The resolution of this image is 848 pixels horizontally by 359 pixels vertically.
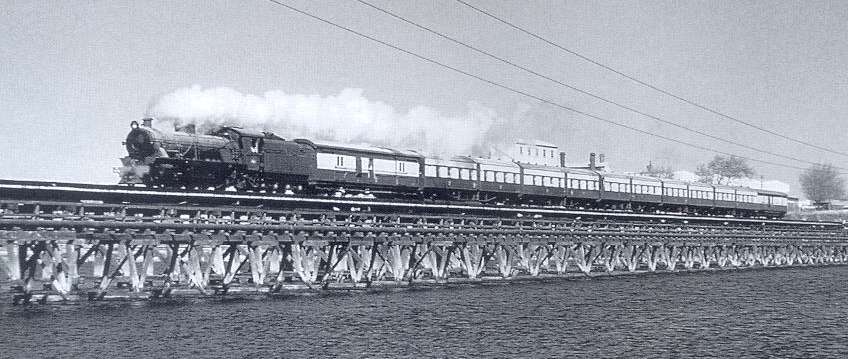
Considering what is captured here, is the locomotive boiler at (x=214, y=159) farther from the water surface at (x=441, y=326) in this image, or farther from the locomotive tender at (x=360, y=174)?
the water surface at (x=441, y=326)

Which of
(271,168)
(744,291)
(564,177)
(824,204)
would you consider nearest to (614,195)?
(564,177)

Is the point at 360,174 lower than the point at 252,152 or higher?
lower

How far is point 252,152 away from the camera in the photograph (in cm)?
3133

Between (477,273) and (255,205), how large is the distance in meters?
8.69

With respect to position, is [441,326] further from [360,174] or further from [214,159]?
[360,174]

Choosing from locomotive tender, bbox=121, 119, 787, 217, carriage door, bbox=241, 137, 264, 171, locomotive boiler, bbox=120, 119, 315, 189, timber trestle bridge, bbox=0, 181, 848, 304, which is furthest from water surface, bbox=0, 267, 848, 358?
carriage door, bbox=241, 137, 264, 171

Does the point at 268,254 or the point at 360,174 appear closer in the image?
the point at 268,254

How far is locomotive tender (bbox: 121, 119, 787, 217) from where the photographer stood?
28.9 meters

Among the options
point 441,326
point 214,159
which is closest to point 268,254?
point 214,159

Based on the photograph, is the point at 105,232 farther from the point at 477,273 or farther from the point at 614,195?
the point at 614,195

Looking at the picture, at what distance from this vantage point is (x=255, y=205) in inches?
1187

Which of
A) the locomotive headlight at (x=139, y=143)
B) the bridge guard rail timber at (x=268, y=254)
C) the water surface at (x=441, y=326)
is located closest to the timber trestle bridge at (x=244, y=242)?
the bridge guard rail timber at (x=268, y=254)

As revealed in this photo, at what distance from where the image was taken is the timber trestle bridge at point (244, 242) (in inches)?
810

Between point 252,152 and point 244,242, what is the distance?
894cm
